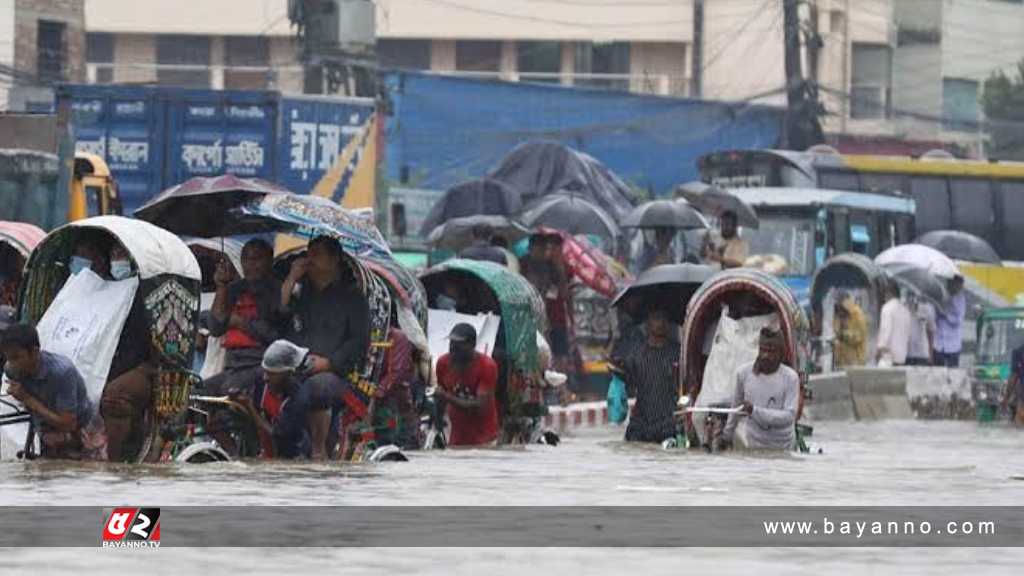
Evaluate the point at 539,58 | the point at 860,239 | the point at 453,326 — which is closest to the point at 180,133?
the point at 860,239

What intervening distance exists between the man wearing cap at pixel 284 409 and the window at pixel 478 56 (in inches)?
2390

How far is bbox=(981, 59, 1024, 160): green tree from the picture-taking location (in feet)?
238

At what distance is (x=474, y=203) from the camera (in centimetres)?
3681

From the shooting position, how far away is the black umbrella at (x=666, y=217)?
31.3 meters

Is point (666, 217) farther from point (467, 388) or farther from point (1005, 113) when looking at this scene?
point (1005, 113)

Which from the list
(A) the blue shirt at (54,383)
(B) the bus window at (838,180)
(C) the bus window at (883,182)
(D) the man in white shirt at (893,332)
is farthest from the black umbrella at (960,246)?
(A) the blue shirt at (54,383)

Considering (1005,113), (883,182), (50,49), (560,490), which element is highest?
(50,49)

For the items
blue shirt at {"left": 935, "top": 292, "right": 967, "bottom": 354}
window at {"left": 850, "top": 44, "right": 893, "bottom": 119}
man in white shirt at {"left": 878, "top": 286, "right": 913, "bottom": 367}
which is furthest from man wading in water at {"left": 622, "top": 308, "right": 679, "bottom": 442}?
window at {"left": 850, "top": 44, "right": 893, "bottom": 119}

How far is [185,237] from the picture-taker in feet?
58.4

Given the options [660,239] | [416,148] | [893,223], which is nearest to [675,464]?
[660,239]

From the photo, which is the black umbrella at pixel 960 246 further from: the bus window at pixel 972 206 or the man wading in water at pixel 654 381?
the man wading in water at pixel 654 381

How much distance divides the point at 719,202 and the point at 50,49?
74.1ft

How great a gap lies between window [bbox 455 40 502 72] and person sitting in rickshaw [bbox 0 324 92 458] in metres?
62.1

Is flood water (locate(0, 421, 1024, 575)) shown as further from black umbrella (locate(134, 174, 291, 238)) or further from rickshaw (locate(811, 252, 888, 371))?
rickshaw (locate(811, 252, 888, 371))
